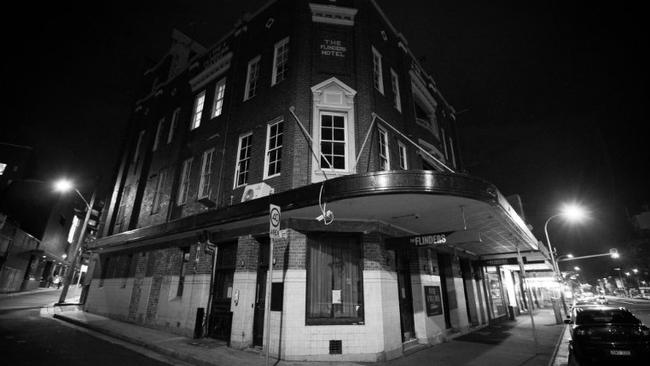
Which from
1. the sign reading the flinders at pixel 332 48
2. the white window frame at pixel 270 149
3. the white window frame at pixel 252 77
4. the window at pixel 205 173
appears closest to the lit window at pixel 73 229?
the window at pixel 205 173

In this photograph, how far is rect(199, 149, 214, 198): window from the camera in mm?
13722

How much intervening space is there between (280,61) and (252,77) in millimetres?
1919

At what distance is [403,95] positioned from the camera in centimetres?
1484

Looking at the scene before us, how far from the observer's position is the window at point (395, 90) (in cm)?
1415

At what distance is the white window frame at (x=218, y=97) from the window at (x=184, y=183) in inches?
113

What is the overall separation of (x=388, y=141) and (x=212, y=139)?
8.53 metres

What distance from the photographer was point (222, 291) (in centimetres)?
1109

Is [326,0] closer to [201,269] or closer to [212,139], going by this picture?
[212,139]

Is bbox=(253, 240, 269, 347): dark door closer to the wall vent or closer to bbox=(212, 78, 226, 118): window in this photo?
the wall vent

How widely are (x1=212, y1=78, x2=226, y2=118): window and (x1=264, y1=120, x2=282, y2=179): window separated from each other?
16.1 feet

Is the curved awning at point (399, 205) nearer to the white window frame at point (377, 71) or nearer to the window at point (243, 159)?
the window at point (243, 159)

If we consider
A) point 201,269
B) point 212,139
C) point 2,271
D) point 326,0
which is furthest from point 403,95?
point 2,271

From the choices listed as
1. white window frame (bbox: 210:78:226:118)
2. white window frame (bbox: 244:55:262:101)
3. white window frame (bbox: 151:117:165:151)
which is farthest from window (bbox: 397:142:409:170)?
white window frame (bbox: 151:117:165:151)

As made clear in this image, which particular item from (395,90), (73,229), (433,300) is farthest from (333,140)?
(73,229)
